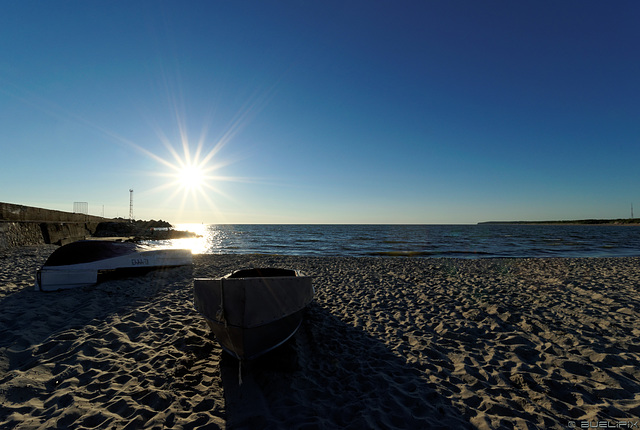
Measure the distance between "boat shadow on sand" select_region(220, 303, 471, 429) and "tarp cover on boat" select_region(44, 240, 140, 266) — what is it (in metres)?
8.48

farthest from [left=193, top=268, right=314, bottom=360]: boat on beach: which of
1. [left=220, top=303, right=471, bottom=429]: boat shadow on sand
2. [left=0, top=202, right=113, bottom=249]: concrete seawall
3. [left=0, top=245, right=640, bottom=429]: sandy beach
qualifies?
[left=0, top=202, right=113, bottom=249]: concrete seawall

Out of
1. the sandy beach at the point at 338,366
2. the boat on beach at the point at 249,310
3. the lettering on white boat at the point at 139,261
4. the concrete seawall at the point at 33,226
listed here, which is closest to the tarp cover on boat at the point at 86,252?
the lettering on white boat at the point at 139,261

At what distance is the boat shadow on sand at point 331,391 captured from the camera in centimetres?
365

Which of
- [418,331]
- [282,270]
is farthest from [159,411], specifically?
[418,331]

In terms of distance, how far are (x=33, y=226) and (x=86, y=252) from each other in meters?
23.3

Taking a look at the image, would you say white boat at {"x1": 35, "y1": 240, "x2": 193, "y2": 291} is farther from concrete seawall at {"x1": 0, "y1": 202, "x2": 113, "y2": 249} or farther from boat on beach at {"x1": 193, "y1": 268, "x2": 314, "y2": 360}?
concrete seawall at {"x1": 0, "y1": 202, "x2": 113, "y2": 249}

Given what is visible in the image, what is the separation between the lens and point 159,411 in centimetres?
380

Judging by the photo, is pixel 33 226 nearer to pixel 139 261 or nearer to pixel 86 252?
pixel 139 261

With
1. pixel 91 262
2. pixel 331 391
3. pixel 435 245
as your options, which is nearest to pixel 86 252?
pixel 91 262

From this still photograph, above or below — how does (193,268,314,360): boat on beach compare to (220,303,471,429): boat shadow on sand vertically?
above

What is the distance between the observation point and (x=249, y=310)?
14.3 feet

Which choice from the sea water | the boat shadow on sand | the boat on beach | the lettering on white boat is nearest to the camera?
the boat shadow on sand

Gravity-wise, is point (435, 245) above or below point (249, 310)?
below

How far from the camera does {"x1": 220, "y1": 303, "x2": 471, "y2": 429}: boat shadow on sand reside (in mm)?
3646
